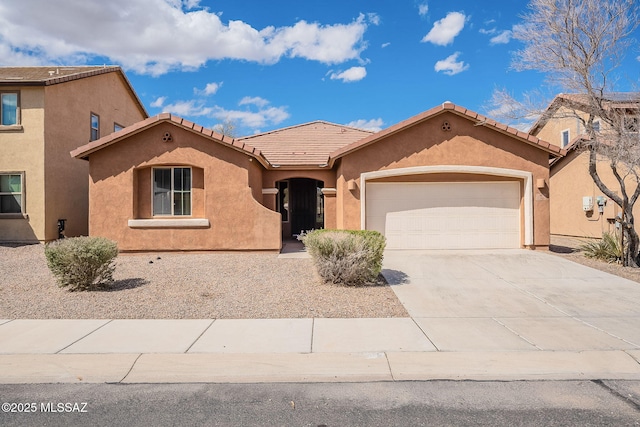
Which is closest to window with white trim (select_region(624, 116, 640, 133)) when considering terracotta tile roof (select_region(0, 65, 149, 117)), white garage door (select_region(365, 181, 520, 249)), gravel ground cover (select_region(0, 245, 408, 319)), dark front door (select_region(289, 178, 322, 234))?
white garage door (select_region(365, 181, 520, 249))

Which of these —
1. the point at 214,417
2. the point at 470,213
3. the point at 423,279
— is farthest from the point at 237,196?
the point at 214,417

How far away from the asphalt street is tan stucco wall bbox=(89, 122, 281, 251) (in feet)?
27.8

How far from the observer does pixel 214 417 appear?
3873mm

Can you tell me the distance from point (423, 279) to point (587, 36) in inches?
326

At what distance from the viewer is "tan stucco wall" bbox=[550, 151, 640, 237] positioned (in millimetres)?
17797

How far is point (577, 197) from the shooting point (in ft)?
63.9

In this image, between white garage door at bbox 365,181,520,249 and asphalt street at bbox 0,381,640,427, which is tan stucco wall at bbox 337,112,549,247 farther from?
asphalt street at bbox 0,381,640,427

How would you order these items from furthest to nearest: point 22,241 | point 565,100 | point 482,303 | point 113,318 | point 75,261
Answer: point 22,241, point 565,100, point 75,261, point 482,303, point 113,318

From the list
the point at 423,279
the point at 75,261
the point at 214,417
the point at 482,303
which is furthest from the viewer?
the point at 423,279

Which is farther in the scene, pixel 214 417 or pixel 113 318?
pixel 113 318

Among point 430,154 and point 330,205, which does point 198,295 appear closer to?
point 330,205

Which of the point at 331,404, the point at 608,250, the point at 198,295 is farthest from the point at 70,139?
the point at 608,250

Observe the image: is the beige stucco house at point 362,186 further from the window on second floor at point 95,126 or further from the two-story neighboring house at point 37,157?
the window on second floor at point 95,126

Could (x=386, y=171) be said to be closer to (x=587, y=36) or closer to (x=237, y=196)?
(x=237, y=196)
